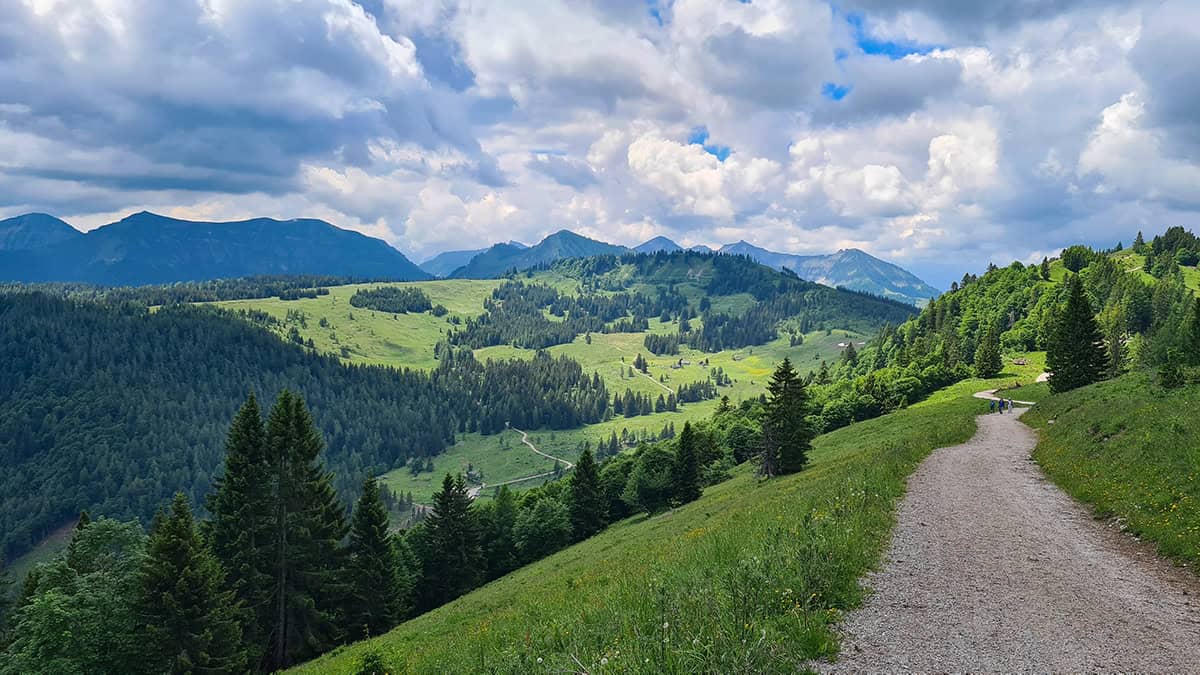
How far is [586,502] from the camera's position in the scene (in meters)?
83.8

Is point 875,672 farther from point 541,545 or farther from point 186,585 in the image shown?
point 541,545

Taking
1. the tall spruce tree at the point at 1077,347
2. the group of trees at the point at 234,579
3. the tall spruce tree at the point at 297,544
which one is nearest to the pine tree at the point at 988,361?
the tall spruce tree at the point at 1077,347

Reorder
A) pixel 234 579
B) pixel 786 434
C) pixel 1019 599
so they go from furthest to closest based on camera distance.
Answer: pixel 786 434
pixel 234 579
pixel 1019 599

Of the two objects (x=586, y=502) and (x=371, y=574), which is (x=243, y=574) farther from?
(x=586, y=502)

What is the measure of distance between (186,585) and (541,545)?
171 ft

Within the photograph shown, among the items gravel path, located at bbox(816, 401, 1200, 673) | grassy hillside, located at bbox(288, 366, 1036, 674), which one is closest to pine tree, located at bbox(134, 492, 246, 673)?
grassy hillside, located at bbox(288, 366, 1036, 674)

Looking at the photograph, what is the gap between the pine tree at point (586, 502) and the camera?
83312 mm

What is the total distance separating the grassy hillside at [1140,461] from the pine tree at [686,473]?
133ft

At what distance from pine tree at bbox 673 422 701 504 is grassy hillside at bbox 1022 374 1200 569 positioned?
133 ft

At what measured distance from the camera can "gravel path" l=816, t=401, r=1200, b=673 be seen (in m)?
9.57

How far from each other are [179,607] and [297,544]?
10.9 m

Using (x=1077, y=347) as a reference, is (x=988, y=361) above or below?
below

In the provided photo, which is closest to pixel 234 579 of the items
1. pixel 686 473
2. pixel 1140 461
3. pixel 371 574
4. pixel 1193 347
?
pixel 371 574

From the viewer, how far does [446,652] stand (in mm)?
16547
